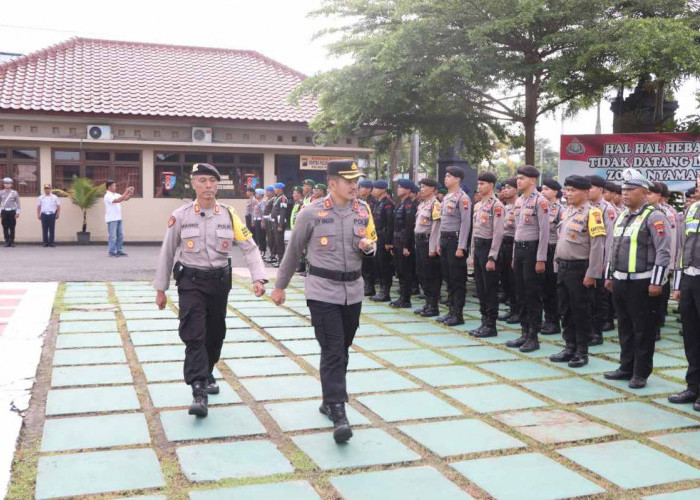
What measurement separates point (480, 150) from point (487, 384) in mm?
8422

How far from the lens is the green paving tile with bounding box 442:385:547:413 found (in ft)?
16.6

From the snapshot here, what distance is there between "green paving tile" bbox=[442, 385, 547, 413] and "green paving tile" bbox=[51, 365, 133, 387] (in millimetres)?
2671

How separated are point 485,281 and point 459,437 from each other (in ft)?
11.7

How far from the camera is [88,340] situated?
692 cm

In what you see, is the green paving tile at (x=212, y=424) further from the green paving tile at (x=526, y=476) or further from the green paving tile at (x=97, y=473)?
the green paving tile at (x=526, y=476)

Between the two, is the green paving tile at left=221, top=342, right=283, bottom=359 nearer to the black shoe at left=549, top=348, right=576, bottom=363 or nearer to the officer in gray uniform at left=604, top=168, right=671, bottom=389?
the black shoe at left=549, top=348, right=576, bottom=363

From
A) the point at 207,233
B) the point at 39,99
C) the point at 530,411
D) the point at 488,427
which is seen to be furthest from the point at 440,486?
the point at 39,99

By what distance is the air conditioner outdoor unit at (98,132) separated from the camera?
19297mm

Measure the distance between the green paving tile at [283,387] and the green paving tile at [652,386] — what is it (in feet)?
8.20

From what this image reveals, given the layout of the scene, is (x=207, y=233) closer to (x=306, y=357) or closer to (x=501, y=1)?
(x=306, y=357)

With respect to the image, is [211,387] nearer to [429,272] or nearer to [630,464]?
[630,464]

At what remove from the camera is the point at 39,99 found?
1931 cm

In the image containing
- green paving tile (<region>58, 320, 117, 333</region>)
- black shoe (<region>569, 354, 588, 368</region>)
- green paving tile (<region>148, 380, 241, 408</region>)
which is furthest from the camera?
green paving tile (<region>58, 320, 117, 333</region>)

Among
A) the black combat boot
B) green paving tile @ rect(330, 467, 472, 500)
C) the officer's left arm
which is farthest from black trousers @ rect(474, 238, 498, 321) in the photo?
green paving tile @ rect(330, 467, 472, 500)
